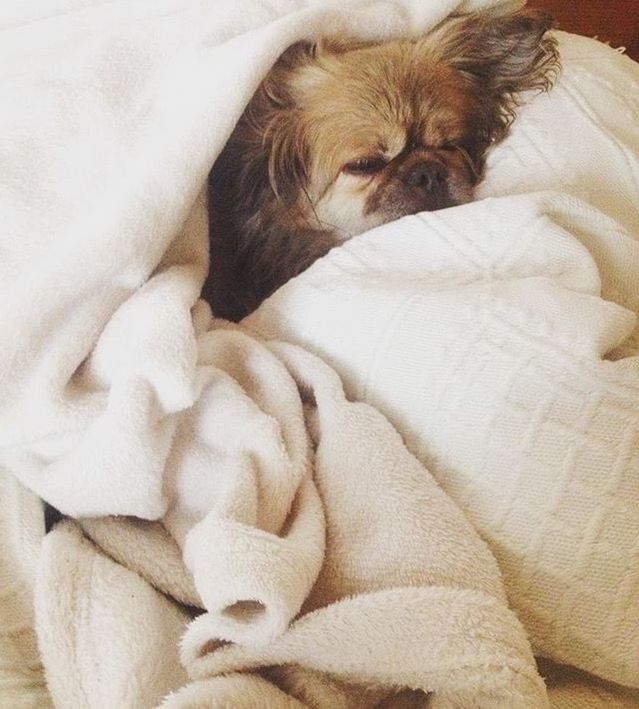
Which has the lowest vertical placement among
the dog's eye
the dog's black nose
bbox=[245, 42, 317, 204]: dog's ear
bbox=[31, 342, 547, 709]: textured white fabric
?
bbox=[31, 342, 547, 709]: textured white fabric

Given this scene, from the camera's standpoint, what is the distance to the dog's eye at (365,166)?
1.12 meters

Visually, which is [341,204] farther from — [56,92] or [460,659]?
[460,659]

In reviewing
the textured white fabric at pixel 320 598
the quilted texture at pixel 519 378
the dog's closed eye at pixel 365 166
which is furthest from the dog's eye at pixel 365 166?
the textured white fabric at pixel 320 598

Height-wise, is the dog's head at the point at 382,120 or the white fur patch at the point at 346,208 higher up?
the dog's head at the point at 382,120

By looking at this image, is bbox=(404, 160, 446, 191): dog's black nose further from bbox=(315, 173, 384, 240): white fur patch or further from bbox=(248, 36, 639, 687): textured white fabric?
bbox=(248, 36, 639, 687): textured white fabric

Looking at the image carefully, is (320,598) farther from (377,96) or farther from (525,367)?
(377,96)

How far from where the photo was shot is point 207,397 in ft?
2.34

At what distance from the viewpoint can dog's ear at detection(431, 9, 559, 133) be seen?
1.10 m

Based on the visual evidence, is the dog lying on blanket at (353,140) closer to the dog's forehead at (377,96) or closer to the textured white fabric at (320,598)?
the dog's forehead at (377,96)

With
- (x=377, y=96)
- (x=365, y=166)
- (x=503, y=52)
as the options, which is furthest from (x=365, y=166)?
(x=503, y=52)

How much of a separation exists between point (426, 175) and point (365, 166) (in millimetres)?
90

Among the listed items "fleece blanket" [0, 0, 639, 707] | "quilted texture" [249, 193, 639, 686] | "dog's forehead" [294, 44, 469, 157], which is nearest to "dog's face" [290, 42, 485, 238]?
"dog's forehead" [294, 44, 469, 157]

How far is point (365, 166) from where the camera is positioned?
3.72 feet

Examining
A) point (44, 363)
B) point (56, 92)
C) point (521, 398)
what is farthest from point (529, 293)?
point (56, 92)
